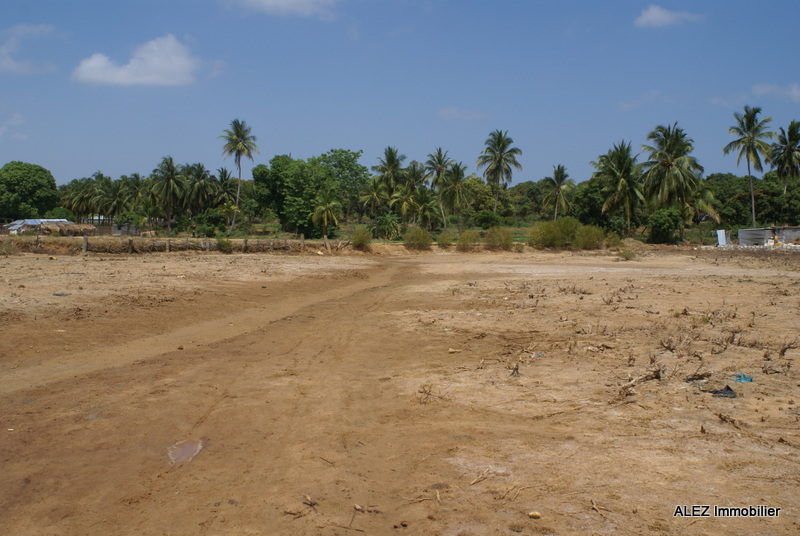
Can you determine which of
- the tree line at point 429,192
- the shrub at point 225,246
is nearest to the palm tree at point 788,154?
the tree line at point 429,192

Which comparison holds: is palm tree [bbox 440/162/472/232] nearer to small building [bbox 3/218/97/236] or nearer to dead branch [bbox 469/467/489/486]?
small building [bbox 3/218/97/236]

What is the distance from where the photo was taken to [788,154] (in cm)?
5772

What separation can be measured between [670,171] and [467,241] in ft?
72.4

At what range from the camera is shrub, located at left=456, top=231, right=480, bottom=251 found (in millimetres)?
40969

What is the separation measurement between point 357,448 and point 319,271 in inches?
742

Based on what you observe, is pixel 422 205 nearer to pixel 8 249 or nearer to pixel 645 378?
pixel 8 249

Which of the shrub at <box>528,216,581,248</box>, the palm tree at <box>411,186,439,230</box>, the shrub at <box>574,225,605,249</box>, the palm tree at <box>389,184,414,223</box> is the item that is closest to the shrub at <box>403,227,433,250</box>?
the shrub at <box>528,216,581,248</box>

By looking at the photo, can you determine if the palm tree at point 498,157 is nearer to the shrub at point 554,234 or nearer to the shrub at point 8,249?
the shrub at point 554,234

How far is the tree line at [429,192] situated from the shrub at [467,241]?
11.2 metres

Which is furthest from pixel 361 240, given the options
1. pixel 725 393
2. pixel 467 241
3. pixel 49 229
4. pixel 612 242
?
pixel 725 393

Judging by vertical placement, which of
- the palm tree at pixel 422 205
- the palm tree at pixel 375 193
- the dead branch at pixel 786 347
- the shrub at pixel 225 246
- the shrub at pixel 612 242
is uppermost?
the palm tree at pixel 375 193

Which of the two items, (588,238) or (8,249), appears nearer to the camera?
(8,249)

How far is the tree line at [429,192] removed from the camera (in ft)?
169

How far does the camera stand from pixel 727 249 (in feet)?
143
